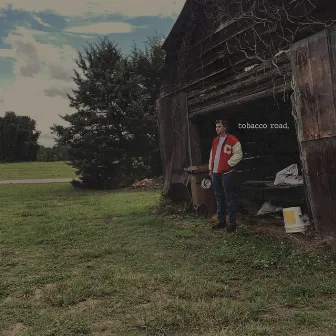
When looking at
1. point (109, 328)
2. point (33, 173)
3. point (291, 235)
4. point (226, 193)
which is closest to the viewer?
point (109, 328)

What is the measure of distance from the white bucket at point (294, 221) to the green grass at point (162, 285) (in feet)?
1.43

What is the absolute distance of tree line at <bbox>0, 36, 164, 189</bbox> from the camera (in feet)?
63.7

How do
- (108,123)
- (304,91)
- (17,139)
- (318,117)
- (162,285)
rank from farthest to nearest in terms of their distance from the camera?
(17,139) < (108,123) < (304,91) < (318,117) < (162,285)

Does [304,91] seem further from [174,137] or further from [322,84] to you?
[174,137]

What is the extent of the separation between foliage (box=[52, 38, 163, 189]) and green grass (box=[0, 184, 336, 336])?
12233 millimetres

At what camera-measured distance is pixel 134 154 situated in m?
20.8

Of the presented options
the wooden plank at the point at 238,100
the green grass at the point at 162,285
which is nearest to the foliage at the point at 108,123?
the wooden plank at the point at 238,100

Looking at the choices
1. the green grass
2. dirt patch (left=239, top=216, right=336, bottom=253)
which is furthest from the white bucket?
the green grass

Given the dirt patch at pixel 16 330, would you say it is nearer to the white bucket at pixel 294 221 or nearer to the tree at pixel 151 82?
the white bucket at pixel 294 221

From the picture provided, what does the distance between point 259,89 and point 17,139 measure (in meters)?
61.3

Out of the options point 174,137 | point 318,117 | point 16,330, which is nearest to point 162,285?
point 16,330

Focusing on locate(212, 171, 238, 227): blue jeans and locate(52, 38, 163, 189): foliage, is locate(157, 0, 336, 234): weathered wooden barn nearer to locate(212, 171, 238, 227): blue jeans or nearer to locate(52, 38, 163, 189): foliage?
locate(212, 171, 238, 227): blue jeans

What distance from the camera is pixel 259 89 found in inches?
286

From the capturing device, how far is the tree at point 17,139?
61812mm
